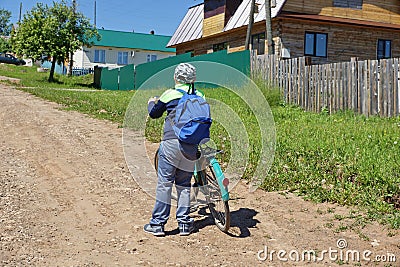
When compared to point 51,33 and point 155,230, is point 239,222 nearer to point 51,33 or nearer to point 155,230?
point 155,230

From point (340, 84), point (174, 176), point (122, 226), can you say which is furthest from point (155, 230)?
point (340, 84)

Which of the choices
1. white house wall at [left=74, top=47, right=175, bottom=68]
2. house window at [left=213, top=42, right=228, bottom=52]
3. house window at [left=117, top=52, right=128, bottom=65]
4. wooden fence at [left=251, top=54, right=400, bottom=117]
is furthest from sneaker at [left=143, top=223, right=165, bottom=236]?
house window at [left=117, top=52, right=128, bottom=65]

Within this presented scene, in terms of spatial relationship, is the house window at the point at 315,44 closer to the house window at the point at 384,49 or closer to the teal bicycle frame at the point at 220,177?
the house window at the point at 384,49

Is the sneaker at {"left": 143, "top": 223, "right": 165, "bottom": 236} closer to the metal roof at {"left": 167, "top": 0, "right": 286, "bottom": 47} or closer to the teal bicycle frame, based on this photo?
the teal bicycle frame

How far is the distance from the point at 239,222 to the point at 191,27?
30.6 metres

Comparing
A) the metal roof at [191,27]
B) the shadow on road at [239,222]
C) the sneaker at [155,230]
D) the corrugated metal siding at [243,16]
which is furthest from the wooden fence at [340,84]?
the metal roof at [191,27]

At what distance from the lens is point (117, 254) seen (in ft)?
17.4

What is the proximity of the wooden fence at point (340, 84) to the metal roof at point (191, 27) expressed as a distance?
17.1m

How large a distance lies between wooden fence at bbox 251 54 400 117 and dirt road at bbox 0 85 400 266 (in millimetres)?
7441

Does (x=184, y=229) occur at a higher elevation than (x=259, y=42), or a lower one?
A: lower

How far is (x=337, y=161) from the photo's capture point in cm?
819

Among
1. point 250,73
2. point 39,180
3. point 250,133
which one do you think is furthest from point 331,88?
point 39,180

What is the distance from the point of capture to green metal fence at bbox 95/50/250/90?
2055 cm

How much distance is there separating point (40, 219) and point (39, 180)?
69.4 inches
